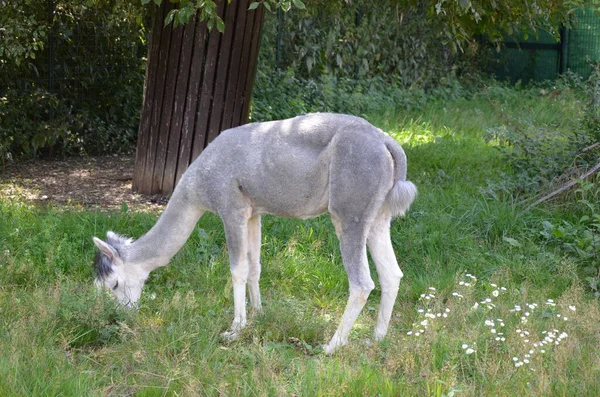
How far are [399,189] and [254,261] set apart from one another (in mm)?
1220

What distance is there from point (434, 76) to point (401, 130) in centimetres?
477

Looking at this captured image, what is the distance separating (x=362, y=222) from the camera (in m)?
5.39

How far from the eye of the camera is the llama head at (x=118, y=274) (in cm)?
574

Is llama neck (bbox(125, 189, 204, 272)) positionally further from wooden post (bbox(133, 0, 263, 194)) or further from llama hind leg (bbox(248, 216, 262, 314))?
wooden post (bbox(133, 0, 263, 194))

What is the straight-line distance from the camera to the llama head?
5738mm

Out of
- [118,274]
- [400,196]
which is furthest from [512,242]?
[118,274]

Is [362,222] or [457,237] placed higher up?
[362,222]

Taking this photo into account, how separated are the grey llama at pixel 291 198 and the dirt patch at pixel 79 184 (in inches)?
83.1

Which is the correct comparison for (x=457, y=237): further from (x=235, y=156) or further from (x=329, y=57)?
(x=329, y=57)

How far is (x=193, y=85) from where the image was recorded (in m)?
8.56

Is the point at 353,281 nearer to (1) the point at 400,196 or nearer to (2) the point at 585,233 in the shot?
(1) the point at 400,196

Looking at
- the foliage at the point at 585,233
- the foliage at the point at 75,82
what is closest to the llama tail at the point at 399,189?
the foliage at the point at 585,233

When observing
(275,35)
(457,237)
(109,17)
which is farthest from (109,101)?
(457,237)

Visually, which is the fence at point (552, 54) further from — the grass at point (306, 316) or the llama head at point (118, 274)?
the llama head at point (118, 274)
